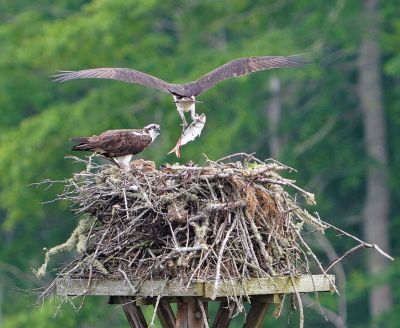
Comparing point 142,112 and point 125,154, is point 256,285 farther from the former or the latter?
point 142,112

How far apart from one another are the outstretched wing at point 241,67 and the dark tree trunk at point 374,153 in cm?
1130

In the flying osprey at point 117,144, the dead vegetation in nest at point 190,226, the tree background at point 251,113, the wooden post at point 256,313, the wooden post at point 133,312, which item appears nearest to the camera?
the dead vegetation in nest at point 190,226

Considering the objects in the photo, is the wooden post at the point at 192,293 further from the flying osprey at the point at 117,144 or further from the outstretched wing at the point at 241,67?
the outstretched wing at the point at 241,67

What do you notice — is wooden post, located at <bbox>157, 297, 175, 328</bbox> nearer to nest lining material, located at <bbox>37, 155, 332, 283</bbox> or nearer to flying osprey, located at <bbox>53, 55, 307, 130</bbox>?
nest lining material, located at <bbox>37, 155, 332, 283</bbox>

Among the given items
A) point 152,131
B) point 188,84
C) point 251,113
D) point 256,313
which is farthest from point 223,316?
point 251,113

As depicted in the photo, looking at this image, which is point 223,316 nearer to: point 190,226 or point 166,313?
point 166,313

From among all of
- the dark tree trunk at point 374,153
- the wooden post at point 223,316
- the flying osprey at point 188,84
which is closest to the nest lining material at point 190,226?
the wooden post at point 223,316

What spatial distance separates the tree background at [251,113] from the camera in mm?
23109

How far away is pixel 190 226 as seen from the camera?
8.73 meters

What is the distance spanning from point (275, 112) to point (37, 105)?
5239 millimetres

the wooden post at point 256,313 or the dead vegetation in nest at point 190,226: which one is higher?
the dead vegetation in nest at point 190,226

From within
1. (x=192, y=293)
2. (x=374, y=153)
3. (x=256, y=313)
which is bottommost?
(x=374, y=153)

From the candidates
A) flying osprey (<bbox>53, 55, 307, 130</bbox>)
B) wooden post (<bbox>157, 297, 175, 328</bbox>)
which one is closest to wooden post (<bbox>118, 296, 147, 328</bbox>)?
wooden post (<bbox>157, 297, 175, 328</bbox>)

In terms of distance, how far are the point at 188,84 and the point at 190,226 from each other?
3.28 metres
